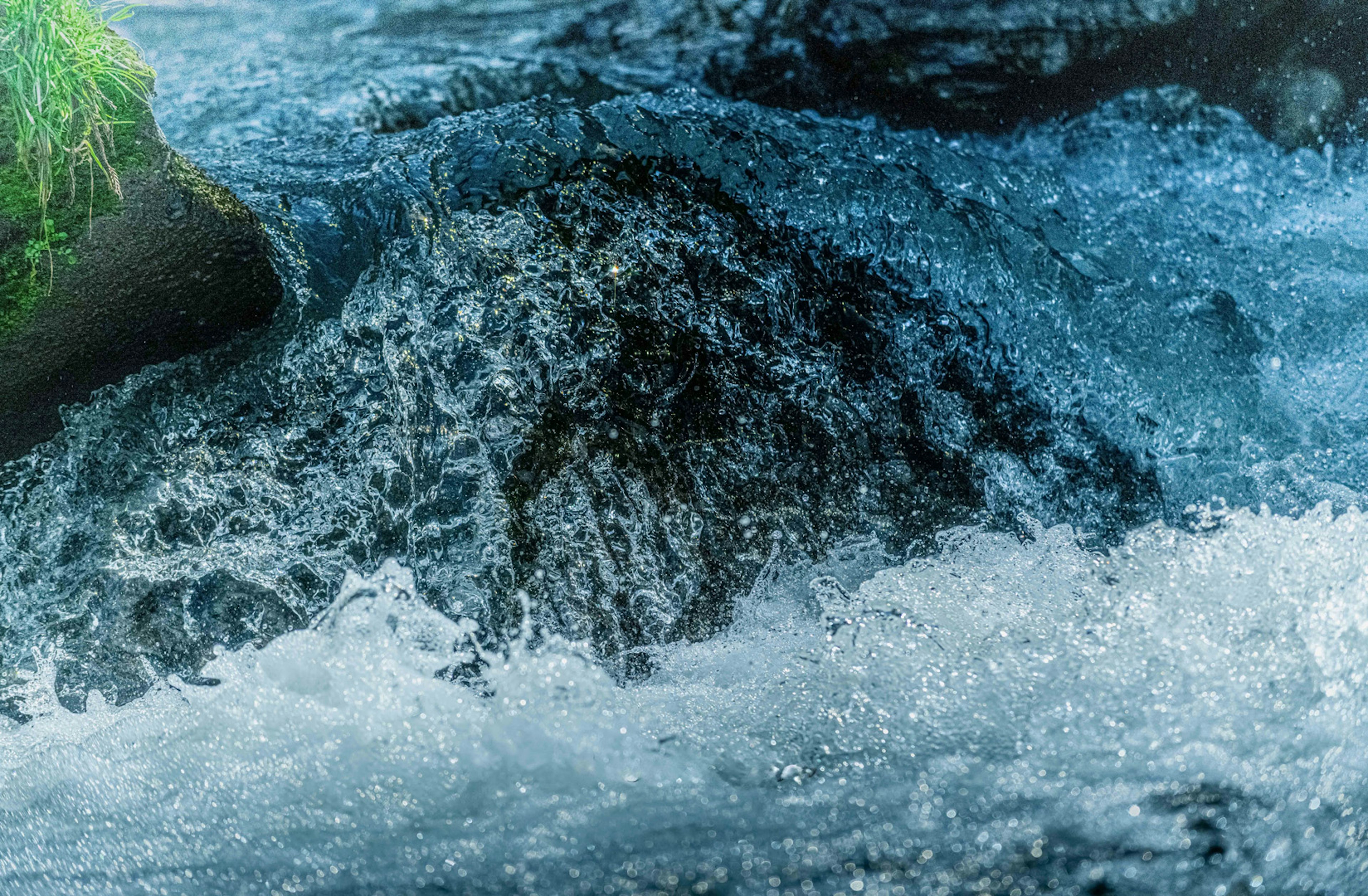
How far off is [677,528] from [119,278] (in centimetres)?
131

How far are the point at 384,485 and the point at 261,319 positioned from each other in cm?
49

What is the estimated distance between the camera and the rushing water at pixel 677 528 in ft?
5.93

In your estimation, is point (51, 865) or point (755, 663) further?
point (755, 663)

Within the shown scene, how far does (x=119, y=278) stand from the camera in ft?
7.02

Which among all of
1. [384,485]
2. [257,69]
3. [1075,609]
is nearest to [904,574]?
[1075,609]

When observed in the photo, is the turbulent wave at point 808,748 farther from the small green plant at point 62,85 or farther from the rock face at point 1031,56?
the rock face at point 1031,56

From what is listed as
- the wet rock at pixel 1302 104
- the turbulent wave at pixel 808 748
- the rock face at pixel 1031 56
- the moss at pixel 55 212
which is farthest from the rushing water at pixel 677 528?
the wet rock at pixel 1302 104

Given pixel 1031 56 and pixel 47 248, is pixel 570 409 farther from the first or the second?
pixel 1031 56

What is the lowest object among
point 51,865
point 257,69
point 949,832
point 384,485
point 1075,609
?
point 51,865

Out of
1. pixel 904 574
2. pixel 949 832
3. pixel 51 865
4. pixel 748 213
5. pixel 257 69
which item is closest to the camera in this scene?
pixel 949 832

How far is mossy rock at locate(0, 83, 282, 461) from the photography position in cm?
206

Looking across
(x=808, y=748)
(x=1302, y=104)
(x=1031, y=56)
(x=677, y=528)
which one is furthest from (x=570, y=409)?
(x=1302, y=104)

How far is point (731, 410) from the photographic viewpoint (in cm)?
234

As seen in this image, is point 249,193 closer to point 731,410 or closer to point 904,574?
point 731,410
